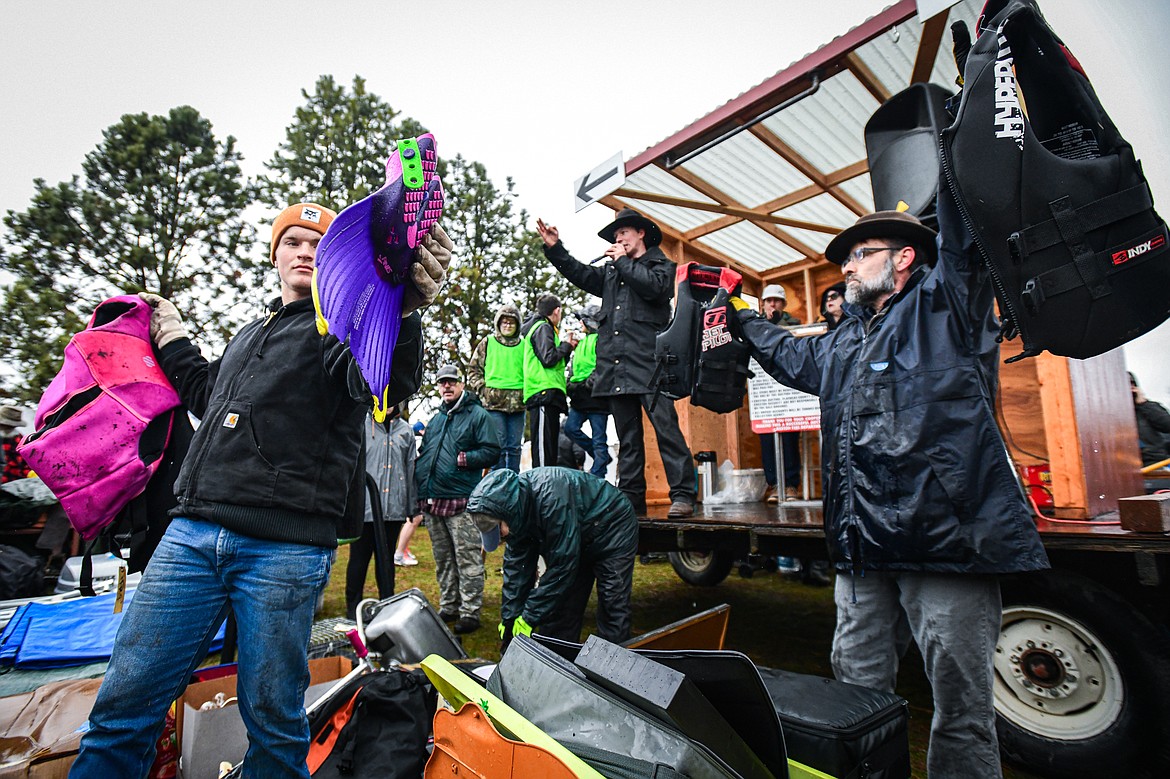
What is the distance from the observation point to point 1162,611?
2346mm

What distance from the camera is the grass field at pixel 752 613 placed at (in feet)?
11.7

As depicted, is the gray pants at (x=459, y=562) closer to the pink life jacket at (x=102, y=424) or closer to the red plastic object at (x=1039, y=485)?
the pink life jacket at (x=102, y=424)

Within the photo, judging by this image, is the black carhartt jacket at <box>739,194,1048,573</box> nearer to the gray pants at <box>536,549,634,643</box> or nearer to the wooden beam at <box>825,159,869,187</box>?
the gray pants at <box>536,549,634,643</box>

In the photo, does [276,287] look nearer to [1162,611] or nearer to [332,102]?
[332,102]

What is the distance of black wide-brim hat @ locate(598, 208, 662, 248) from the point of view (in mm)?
4270

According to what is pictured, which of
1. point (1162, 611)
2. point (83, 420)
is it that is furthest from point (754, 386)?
point (83, 420)

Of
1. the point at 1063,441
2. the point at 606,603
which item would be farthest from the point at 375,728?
the point at 1063,441

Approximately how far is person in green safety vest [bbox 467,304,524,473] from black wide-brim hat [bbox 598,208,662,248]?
2247 mm

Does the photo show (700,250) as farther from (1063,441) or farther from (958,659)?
(958,659)

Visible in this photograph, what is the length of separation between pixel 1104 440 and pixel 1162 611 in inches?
57.1

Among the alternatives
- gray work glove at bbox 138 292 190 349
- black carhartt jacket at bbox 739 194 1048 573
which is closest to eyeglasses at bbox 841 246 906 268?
black carhartt jacket at bbox 739 194 1048 573

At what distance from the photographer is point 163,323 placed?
218 cm

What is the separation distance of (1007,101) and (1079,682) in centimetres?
247

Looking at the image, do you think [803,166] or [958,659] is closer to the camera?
[958,659]
